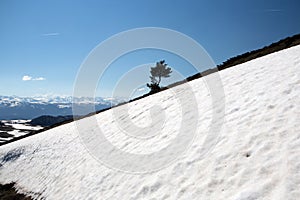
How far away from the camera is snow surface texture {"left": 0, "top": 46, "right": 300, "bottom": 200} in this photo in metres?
6.48

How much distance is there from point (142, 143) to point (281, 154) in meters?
7.32

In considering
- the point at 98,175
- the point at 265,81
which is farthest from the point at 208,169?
the point at 265,81

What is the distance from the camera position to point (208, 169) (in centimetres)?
780

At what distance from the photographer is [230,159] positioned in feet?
25.3

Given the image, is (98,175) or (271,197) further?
(98,175)

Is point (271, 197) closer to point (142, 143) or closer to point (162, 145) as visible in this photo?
point (162, 145)

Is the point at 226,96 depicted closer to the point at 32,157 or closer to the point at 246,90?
the point at 246,90

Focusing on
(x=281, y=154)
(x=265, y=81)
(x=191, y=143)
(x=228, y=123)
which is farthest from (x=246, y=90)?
(x=281, y=154)

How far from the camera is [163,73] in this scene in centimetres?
5616

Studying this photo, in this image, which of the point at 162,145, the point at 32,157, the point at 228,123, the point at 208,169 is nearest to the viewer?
the point at 208,169

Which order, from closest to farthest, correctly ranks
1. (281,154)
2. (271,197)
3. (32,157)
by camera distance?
(271,197) → (281,154) → (32,157)

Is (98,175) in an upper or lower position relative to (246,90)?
lower

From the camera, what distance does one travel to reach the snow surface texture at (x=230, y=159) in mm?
6477

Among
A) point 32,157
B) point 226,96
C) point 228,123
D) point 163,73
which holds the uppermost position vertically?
point 163,73
